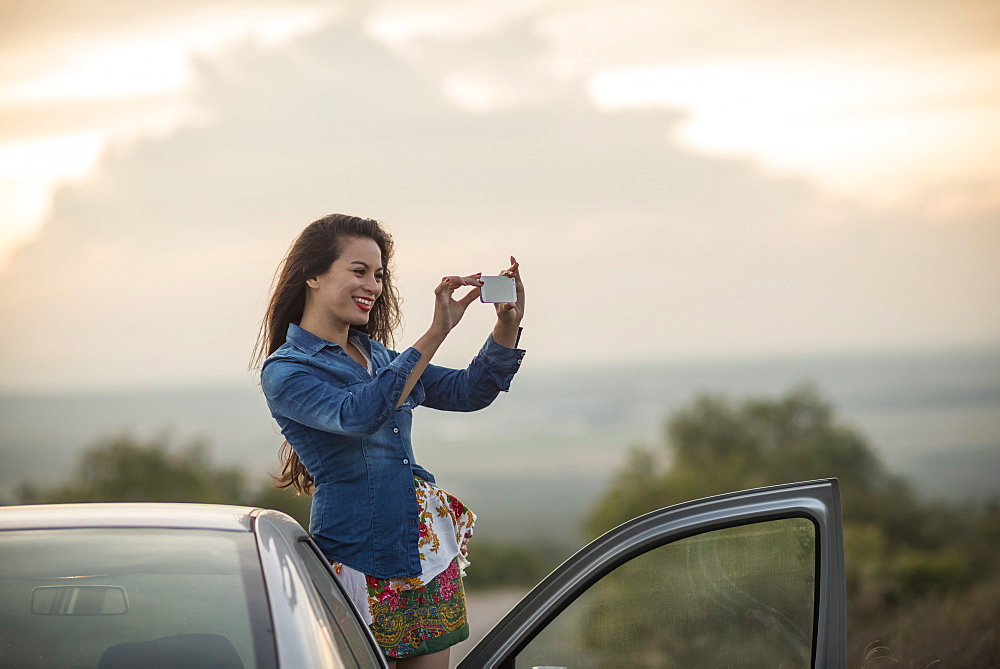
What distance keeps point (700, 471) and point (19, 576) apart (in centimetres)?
866

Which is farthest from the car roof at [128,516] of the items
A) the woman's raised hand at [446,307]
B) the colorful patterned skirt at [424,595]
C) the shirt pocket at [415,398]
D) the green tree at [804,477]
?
the green tree at [804,477]

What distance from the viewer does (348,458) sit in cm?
261

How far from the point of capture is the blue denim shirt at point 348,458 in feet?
8.20

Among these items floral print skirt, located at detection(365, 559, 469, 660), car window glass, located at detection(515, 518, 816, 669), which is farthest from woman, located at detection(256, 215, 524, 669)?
car window glass, located at detection(515, 518, 816, 669)

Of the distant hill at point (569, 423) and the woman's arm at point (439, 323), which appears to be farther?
the distant hill at point (569, 423)

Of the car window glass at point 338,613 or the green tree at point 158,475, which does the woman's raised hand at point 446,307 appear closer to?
the car window glass at point 338,613

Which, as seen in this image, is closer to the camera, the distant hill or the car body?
the car body

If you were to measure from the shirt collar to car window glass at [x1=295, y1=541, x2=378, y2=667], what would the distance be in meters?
0.56

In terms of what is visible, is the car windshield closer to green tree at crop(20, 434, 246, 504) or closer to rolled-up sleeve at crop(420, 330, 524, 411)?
rolled-up sleeve at crop(420, 330, 524, 411)

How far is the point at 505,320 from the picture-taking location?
286 centimetres

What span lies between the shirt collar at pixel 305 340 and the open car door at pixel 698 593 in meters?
0.87

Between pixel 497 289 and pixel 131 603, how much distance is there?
1.27 metres

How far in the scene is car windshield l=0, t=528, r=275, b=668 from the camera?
1824 millimetres

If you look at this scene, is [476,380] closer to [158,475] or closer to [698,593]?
[698,593]
